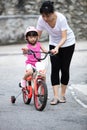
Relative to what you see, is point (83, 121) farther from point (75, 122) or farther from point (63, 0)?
point (63, 0)

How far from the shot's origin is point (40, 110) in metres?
9.48

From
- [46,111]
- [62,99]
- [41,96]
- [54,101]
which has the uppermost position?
[41,96]

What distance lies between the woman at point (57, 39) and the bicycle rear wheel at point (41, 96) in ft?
1.60

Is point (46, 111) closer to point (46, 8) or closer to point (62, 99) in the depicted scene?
point (62, 99)

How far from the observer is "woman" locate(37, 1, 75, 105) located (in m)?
9.57

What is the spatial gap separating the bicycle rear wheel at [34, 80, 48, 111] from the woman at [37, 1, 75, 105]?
Result: 487 millimetres

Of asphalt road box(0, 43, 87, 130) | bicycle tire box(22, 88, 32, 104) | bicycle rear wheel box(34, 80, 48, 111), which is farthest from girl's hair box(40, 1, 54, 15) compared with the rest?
asphalt road box(0, 43, 87, 130)

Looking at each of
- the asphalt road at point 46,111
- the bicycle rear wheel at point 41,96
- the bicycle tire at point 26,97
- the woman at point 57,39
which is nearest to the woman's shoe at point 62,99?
the woman at point 57,39

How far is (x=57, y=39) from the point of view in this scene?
990cm

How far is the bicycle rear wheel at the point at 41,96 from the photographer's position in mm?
9313

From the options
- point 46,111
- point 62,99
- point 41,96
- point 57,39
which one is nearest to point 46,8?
point 57,39

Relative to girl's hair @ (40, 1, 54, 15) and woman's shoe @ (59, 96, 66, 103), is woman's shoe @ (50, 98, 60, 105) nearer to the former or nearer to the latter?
woman's shoe @ (59, 96, 66, 103)

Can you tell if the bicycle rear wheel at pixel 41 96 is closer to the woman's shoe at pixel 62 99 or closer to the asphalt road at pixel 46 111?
the asphalt road at pixel 46 111

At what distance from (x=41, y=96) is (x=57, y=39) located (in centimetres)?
106
